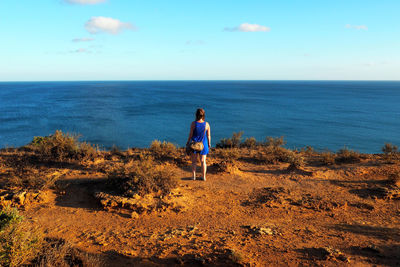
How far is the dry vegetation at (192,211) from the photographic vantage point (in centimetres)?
359

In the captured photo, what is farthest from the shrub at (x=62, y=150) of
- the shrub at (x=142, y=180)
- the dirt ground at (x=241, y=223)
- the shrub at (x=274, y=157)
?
the shrub at (x=274, y=157)

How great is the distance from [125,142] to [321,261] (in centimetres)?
2811

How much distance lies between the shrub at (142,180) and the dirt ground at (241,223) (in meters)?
0.36

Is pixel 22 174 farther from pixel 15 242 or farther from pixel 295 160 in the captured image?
pixel 295 160

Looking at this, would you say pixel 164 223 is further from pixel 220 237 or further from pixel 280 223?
pixel 280 223

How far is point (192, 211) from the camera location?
5.15 metres

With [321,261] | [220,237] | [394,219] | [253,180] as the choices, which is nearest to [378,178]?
[394,219]

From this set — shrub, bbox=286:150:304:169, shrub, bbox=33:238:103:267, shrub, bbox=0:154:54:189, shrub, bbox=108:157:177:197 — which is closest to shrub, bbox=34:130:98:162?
shrub, bbox=0:154:54:189

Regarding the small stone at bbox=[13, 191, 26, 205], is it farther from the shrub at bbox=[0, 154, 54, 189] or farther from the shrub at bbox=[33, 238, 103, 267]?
the shrub at bbox=[33, 238, 103, 267]

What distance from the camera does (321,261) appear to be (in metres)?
3.57

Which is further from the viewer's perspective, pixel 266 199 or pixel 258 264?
pixel 266 199

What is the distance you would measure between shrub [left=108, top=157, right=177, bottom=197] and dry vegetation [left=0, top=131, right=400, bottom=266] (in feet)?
0.08

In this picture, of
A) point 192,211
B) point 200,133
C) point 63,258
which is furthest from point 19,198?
point 200,133

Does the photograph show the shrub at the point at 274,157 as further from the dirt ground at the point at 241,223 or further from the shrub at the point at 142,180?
the shrub at the point at 142,180
